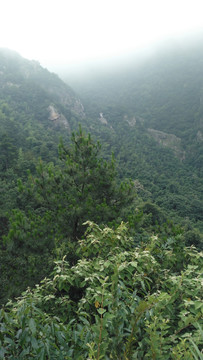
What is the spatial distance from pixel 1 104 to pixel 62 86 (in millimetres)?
47755

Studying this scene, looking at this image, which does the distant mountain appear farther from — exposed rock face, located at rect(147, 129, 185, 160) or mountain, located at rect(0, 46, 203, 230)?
exposed rock face, located at rect(147, 129, 185, 160)

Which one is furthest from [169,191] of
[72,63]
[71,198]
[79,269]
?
[72,63]

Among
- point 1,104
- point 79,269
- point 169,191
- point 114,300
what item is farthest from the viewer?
point 1,104

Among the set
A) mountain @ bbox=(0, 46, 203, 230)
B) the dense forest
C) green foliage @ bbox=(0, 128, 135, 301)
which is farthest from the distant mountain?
green foliage @ bbox=(0, 128, 135, 301)

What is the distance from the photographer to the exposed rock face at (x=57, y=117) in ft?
242

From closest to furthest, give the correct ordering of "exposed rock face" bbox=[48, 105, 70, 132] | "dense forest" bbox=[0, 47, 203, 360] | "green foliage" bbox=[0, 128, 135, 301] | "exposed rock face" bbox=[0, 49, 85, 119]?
1. "dense forest" bbox=[0, 47, 203, 360]
2. "green foliage" bbox=[0, 128, 135, 301]
3. "exposed rock face" bbox=[48, 105, 70, 132]
4. "exposed rock face" bbox=[0, 49, 85, 119]

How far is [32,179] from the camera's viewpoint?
591cm

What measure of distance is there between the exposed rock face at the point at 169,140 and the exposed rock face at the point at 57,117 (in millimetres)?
39807

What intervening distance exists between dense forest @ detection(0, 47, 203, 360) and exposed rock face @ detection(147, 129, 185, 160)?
47 centimetres

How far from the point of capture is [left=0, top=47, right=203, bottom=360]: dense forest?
1341 millimetres

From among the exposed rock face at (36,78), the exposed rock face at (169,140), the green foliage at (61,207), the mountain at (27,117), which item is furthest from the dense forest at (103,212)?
the exposed rock face at (36,78)

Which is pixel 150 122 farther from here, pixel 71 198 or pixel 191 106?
pixel 71 198

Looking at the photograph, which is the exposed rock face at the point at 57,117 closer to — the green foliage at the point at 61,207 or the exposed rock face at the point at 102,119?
the exposed rock face at the point at 102,119

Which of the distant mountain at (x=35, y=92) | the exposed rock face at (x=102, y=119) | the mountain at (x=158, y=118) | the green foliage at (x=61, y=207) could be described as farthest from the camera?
the exposed rock face at (x=102, y=119)
